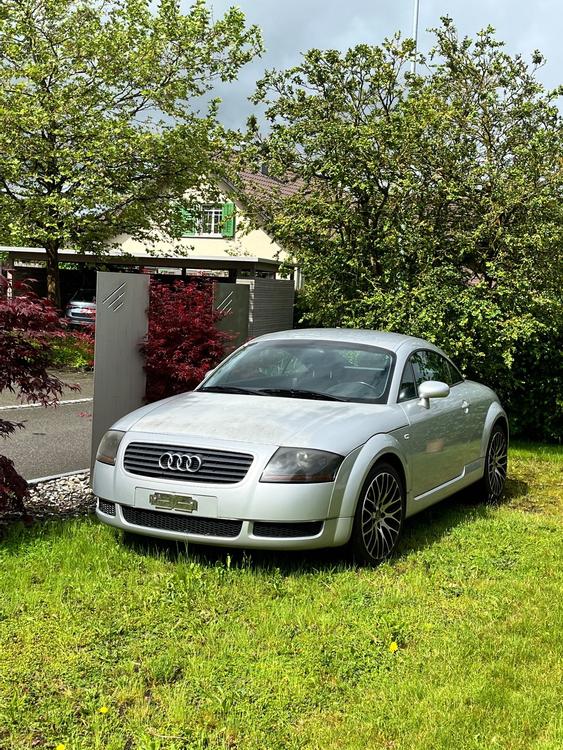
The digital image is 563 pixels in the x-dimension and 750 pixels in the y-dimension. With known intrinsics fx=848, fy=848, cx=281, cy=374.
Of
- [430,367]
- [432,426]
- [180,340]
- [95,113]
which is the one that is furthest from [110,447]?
[95,113]

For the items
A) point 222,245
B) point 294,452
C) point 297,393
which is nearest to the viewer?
point 294,452

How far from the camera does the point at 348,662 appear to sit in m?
4.00

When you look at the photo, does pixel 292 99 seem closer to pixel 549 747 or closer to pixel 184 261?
pixel 549 747

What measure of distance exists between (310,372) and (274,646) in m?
2.70

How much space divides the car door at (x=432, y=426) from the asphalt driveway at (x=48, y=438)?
335 cm

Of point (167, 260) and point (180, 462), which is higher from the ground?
point (167, 260)

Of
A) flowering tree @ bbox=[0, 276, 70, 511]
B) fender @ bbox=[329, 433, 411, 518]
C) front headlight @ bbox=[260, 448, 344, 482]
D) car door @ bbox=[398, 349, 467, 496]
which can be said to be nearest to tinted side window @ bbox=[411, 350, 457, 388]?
car door @ bbox=[398, 349, 467, 496]

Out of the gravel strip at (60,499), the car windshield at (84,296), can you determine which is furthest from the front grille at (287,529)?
the car windshield at (84,296)

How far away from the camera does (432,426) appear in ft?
21.2

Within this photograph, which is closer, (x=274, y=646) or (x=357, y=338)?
(x=274, y=646)

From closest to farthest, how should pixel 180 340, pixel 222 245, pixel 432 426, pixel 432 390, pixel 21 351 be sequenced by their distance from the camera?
pixel 21 351, pixel 432 390, pixel 432 426, pixel 180 340, pixel 222 245

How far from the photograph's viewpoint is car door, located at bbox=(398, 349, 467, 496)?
20.3 feet

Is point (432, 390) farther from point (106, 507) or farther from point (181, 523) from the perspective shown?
point (106, 507)

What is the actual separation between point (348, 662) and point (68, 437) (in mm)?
7047
